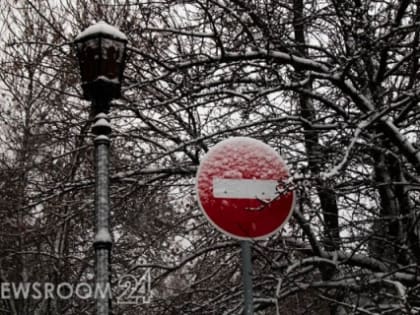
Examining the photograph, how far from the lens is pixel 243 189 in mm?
3590

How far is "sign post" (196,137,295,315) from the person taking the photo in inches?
139

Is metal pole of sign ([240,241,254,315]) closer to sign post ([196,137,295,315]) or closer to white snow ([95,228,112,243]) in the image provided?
sign post ([196,137,295,315])

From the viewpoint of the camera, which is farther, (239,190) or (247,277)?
(239,190)

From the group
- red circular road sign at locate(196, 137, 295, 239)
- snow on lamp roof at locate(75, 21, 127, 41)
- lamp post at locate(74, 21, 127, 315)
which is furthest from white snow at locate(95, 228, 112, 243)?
snow on lamp roof at locate(75, 21, 127, 41)

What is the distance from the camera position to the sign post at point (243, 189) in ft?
11.6

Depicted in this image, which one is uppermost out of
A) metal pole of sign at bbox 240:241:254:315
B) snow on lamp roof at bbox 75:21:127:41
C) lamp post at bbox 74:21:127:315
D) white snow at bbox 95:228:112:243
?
snow on lamp roof at bbox 75:21:127:41

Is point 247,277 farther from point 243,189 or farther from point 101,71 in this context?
point 101,71

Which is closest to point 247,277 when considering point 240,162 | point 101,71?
point 240,162

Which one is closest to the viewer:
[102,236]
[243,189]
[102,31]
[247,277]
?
[247,277]

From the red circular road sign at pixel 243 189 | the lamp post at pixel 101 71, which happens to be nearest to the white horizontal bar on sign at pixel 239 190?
the red circular road sign at pixel 243 189

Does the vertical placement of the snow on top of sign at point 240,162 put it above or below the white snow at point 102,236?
above

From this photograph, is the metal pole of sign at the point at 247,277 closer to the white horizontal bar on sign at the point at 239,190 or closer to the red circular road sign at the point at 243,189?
the red circular road sign at the point at 243,189

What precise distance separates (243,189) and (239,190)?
0.02 metres

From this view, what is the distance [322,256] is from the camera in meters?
6.41
